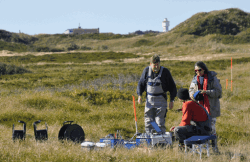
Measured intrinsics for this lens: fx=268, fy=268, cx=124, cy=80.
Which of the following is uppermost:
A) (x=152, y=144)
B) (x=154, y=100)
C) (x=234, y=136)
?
(x=154, y=100)

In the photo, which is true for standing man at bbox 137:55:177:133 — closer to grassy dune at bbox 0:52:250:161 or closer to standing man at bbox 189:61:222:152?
standing man at bbox 189:61:222:152

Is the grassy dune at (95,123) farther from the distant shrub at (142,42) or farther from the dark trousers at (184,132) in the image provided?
the distant shrub at (142,42)

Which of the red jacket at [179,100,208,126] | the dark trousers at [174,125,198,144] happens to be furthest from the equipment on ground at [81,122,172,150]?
the red jacket at [179,100,208,126]

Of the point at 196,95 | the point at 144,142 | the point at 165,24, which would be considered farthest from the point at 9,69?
the point at 165,24

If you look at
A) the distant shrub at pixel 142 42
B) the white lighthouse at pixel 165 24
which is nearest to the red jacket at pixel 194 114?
the distant shrub at pixel 142 42

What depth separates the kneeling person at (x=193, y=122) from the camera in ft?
16.7

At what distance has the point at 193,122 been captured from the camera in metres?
5.18

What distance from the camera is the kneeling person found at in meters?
5.09

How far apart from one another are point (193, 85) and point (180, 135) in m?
1.12

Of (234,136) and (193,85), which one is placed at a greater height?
(193,85)

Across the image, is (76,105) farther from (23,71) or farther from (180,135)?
(23,71)

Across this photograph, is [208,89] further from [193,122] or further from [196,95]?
[193,122]

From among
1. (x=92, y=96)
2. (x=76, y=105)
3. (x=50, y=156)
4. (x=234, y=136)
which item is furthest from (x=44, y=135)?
(x=92, y=96)

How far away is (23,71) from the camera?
1028 inches
